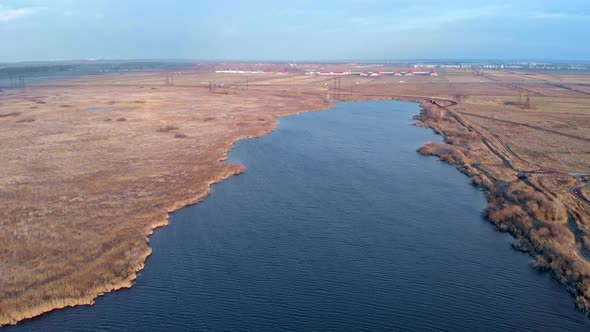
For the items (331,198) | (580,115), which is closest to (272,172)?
(331,198)

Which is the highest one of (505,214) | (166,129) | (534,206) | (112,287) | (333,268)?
(166,129)

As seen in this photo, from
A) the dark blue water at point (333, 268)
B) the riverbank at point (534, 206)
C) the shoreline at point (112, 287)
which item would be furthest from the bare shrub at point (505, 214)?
the shoreline at point (112, 287)

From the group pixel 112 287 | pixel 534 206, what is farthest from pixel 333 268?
pixel 534 206

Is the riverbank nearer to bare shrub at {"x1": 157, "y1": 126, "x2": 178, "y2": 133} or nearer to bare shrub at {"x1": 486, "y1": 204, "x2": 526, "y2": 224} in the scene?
bare shrub at {"x1": 486, "y1": 204, "x2": 526, "y2": 224}

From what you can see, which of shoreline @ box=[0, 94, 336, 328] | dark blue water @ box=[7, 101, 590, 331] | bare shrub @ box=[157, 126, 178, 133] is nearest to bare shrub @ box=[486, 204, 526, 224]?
dark blue water @ box=[7, 101, 590, 331]

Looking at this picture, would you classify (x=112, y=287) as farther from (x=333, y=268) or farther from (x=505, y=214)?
(x=505, y=214)

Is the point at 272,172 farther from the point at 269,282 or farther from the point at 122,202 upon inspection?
the point at 269,282
